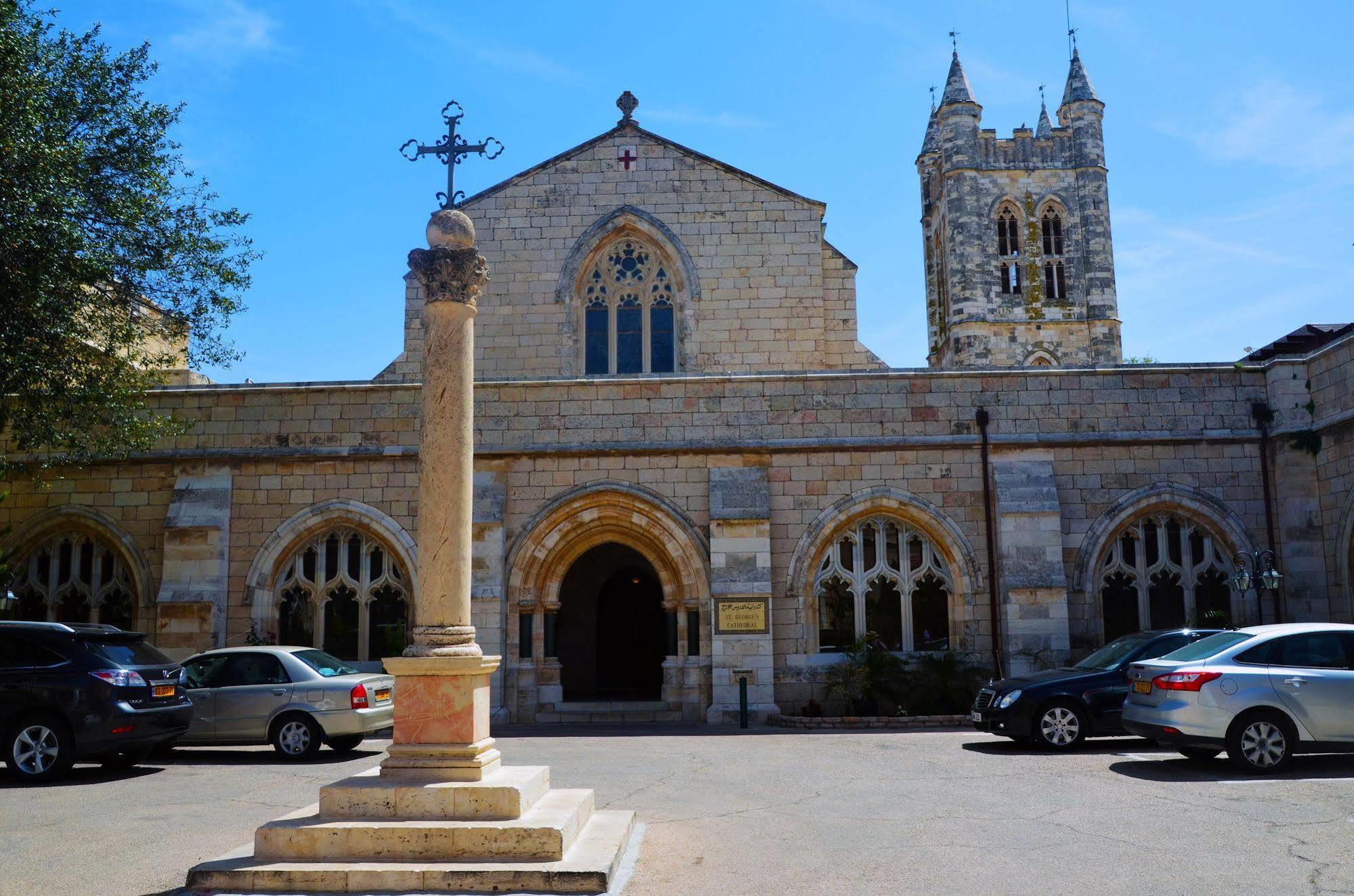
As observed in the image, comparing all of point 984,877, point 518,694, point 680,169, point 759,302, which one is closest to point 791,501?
point 518,694

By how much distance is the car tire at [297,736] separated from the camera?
40.9 feet

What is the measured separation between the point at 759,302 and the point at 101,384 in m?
11.8

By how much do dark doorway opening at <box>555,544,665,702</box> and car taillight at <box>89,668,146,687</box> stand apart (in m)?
9.97

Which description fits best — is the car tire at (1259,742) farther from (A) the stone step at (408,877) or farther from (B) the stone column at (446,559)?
(B) the stone column at (446,559)

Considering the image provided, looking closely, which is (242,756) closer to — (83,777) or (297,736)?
(297,736)

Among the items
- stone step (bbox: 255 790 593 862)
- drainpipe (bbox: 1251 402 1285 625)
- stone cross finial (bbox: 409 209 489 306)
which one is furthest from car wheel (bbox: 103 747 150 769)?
drainpipe (bbox: 1251 402 1285 625)

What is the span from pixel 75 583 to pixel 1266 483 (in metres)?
17.9

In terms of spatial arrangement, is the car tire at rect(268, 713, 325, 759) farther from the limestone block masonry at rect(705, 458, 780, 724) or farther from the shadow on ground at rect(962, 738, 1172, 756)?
the shadow on ground at rect(962, 738, 1172, 756)

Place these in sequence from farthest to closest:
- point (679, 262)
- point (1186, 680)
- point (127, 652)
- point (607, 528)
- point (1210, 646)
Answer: point (679, 262)
point (607, 528)
point (127, 652)
point (1210, 646)
point (1186, 680)

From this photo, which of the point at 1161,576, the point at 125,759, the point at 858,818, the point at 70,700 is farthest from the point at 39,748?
the point at 1161,576

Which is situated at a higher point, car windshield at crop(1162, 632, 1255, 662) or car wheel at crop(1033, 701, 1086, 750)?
car windshield at crop(1162, 632, 1255, 662)

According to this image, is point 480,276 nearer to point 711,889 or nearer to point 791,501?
point 711,889

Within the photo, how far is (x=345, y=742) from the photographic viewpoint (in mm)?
12953

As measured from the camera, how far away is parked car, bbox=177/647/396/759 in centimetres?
1244
